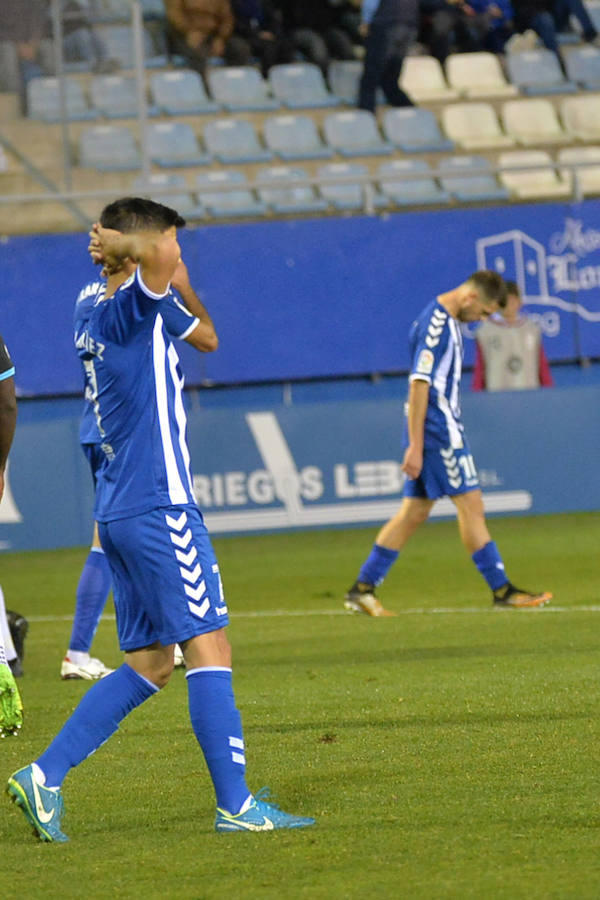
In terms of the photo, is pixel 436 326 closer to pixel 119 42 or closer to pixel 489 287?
pixel 489 287

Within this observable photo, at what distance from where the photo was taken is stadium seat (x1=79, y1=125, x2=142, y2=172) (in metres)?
17.2

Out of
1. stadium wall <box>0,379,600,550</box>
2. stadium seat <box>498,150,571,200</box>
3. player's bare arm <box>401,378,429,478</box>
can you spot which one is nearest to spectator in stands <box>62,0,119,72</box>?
stadium wall <box>0,379,600,550</box>

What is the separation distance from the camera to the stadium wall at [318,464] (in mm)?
14844

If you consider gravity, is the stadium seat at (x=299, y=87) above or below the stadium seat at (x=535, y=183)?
above

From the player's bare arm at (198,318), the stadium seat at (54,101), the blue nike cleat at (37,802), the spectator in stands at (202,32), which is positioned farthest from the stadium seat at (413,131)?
the blue nike cleat at (37,802)

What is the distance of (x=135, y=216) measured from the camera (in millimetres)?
4641

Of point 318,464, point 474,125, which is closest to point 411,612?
point 318,464

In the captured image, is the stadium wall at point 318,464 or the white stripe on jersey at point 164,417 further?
the stadium wall at point 318,464

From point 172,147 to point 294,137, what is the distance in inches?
62.3

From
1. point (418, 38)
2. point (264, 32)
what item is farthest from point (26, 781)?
point (418, 38)

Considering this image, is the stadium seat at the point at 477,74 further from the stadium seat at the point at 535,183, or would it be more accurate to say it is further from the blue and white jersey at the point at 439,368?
the blue and white jersey at the point at 439,368

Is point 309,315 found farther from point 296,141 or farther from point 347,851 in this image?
point 347,851

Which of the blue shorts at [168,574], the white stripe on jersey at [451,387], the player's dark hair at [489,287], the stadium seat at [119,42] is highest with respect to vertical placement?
the stadium seat at [119,42]

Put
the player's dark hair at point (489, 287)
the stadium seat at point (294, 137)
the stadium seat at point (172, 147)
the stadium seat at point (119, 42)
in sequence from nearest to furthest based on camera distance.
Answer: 1. the player's dark hair at point (489, 287)
2. the stadium seat at point (119, 42)
3. the stadium seat at point (172, 147)
4. the stadium seat at point (294, 137)
